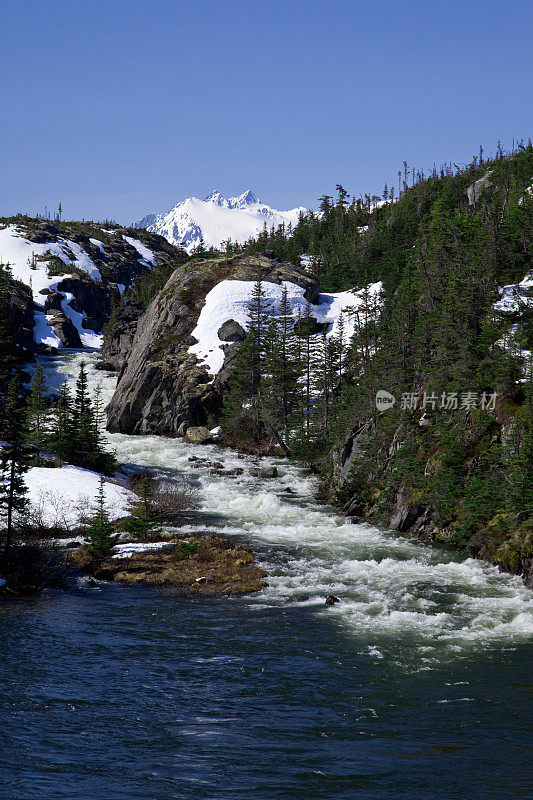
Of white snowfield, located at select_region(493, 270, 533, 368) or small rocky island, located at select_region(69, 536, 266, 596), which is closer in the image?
small rocky island, located at select_region(69, 536, 266, 596)

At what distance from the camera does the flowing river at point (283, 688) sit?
1305cm

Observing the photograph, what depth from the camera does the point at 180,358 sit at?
252 feet

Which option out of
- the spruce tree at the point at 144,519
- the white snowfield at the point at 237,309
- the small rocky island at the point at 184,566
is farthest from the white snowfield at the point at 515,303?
the white snowfield at the point at 237,309

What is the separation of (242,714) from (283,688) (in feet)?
6.53

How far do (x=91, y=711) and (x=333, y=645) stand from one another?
27.5ft

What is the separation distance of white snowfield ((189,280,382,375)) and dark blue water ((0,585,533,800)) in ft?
176

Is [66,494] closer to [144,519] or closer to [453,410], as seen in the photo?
[144,519]

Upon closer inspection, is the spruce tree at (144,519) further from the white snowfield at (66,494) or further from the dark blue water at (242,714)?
the dark blue water at (242,714)

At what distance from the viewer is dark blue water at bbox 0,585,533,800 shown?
1286cm

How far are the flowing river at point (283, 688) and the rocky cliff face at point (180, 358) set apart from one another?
4272 cm

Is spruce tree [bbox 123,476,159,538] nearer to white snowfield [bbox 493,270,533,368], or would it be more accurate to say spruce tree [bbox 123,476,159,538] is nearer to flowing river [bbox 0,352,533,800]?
flowing river [bbox 0,352,533,800]

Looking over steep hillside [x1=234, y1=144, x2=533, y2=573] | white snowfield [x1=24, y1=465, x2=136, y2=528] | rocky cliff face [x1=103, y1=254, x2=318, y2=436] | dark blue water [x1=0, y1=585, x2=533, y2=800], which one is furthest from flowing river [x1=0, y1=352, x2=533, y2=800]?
rocky cliff face [x1=103, y1=254, x2=318, y2=436]

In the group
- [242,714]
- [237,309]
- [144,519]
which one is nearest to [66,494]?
[144,519]

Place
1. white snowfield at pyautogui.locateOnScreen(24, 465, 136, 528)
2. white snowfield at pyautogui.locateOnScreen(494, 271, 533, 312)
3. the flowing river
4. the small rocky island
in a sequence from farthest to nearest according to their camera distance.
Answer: white snowfield at pyautogui.locateOnScreen(494, 271, 533, 312) → white snowfield at pyautogui.locateOnScreen(24, 465, 136, 528) → the small rocky island → the flowing river
